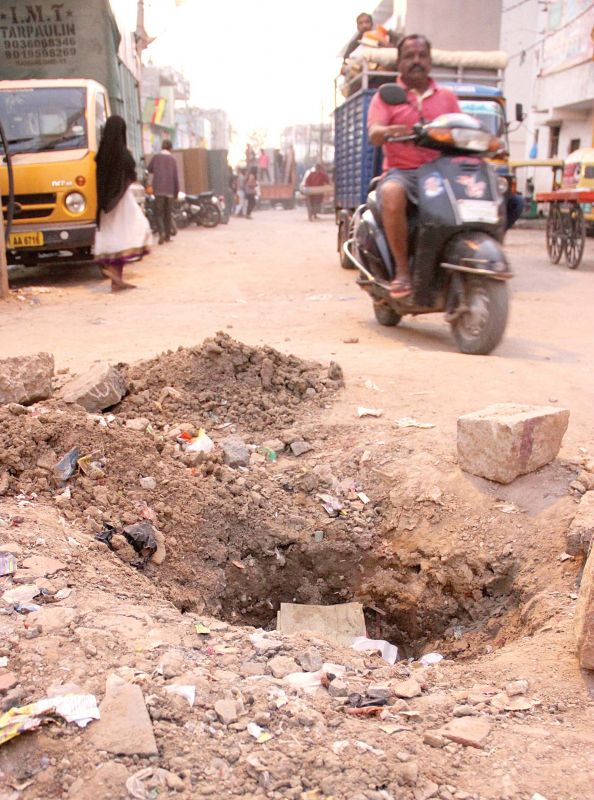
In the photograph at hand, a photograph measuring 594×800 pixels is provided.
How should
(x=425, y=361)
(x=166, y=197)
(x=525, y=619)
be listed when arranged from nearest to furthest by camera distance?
(x=525, y=619), (x=425, y=361), (x=166, y=197)

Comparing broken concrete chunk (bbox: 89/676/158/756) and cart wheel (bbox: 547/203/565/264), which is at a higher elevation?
cart wheel (bbox: 547/203/565/264)

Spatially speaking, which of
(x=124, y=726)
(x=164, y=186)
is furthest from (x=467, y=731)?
(x=164, y=186)

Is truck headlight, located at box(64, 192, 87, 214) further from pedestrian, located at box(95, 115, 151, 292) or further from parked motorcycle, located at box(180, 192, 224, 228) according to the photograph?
parked motorcycle, located at box(180, 192, 224, 228)

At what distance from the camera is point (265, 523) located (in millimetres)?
3230

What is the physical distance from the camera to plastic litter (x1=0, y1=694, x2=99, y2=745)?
1.58m

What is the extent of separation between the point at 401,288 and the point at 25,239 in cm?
515

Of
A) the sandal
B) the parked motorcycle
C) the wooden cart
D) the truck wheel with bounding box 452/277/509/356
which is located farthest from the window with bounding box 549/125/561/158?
the truck wheel with bounding box 452/277/509/356

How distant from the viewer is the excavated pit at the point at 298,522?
9.70ft

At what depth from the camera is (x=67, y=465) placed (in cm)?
308

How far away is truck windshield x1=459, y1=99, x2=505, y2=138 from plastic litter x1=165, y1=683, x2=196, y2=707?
9.11 meters

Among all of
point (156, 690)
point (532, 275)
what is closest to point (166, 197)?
point (532, 275)

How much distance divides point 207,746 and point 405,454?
2.05 meters

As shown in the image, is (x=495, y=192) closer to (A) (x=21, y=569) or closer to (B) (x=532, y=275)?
(A) (x=21, y=569)

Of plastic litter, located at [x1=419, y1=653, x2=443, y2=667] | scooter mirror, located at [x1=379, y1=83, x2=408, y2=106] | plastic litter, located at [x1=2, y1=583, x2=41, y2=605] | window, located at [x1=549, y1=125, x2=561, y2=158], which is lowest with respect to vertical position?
plastic litter, located at [x1=419, y1=653, x2=443, y2=667]
